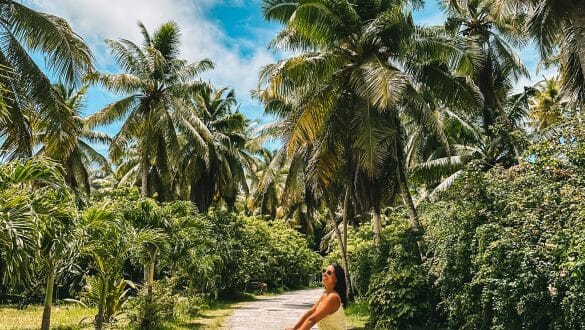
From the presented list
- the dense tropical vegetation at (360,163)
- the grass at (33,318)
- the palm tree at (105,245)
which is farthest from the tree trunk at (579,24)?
the grass at (33,318)

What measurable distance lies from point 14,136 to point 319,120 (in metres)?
7.57

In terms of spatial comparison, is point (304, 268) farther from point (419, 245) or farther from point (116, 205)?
point (116, 205)

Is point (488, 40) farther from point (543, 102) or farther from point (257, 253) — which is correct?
point (257, 253)

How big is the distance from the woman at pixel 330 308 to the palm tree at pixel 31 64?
905cm

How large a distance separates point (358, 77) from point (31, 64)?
26.2 ft

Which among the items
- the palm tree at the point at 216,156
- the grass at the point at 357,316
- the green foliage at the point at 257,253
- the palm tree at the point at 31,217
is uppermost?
the palm tree at the point at 216,156

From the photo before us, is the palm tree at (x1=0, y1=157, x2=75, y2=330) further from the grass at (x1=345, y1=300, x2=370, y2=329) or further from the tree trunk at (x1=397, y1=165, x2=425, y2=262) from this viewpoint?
the grass at (x1=345, y1=300, x2=370, y2=329)

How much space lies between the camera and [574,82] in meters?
14.6

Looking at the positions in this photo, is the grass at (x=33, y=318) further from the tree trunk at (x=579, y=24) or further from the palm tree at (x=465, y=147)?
the tree trunk at (x=579, y=24)

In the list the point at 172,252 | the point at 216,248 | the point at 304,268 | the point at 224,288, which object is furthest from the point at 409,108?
the point at 304,268

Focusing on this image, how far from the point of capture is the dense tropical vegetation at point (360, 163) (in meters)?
7.85

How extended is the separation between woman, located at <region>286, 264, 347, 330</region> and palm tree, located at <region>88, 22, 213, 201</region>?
1637 centimetres

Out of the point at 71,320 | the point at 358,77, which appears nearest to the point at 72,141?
→ the point at 71,320

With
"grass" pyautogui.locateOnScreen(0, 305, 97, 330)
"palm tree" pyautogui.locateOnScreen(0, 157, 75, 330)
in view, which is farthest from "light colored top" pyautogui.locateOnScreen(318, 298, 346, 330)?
"grass" pyautogui.locateOnScreen(0, 305, 97, 330)
